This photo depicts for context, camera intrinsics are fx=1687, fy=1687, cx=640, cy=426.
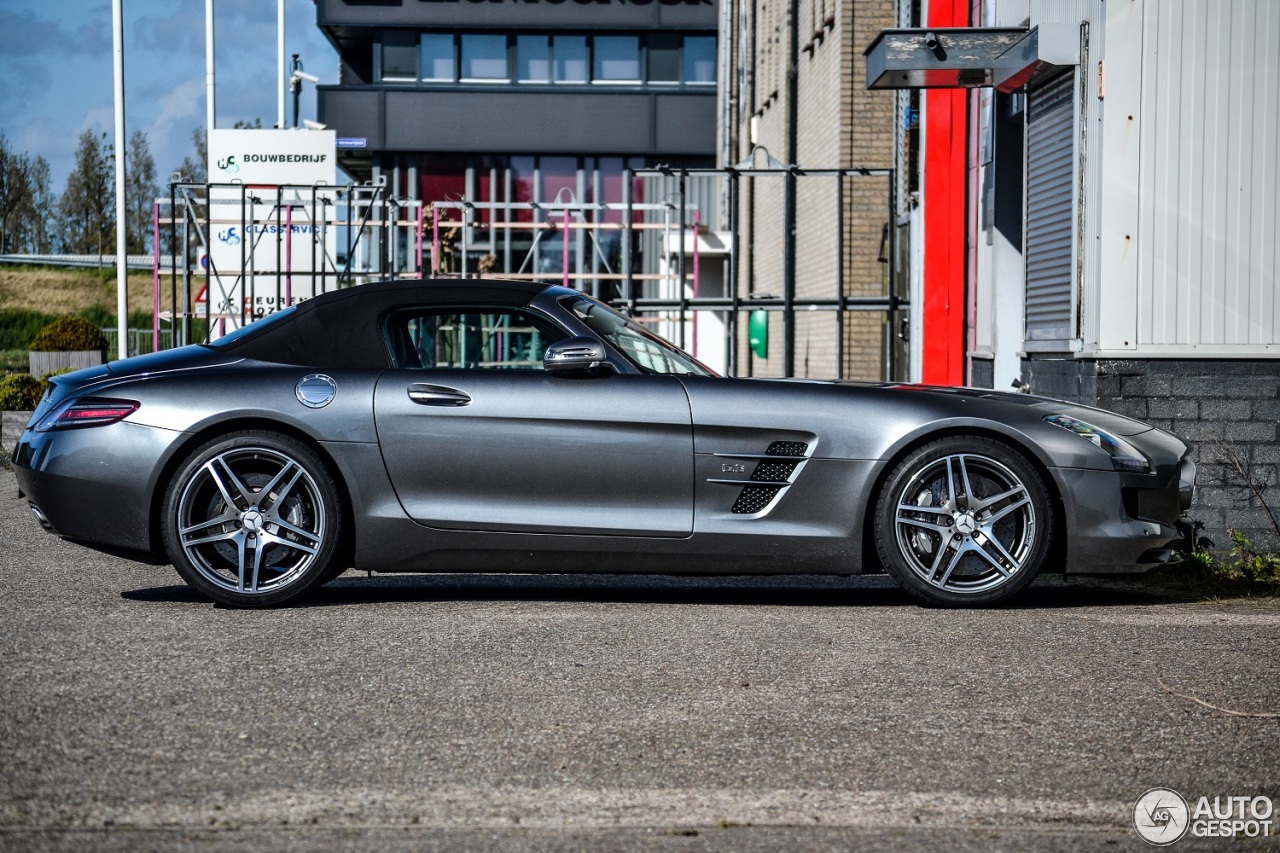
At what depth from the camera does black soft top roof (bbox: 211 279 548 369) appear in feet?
21.7

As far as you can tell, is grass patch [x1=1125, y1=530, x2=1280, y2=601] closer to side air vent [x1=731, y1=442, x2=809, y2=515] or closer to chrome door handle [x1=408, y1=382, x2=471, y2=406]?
side air vent [x1=731, y1=442, x2=809, y2=515]

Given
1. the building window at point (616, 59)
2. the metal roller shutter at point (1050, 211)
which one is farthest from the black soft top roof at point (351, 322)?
the building window at point (616, 59)

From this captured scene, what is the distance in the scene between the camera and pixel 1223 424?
8586 mm

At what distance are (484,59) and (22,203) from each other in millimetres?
24949

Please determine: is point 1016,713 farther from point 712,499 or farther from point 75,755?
point 75,755

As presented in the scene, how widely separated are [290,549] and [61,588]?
1282 millimetres

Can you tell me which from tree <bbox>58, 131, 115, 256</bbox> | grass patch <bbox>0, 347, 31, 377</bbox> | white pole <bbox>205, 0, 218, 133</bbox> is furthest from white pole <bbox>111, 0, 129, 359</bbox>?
tree <bbox>58, 131, 115, 256</bbox>

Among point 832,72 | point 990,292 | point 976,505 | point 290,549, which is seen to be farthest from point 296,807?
point 832,72

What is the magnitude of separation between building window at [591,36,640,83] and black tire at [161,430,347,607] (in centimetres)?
3602

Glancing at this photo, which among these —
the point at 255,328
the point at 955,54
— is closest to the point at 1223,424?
the point at 955,54

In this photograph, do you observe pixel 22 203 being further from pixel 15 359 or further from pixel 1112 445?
pixel 1112 445

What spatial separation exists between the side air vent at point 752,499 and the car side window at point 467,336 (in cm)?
93

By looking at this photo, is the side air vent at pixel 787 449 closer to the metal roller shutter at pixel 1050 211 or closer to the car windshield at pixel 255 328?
the car windshield at pixel 255 328

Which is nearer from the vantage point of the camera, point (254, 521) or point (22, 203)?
point (254, 521)
